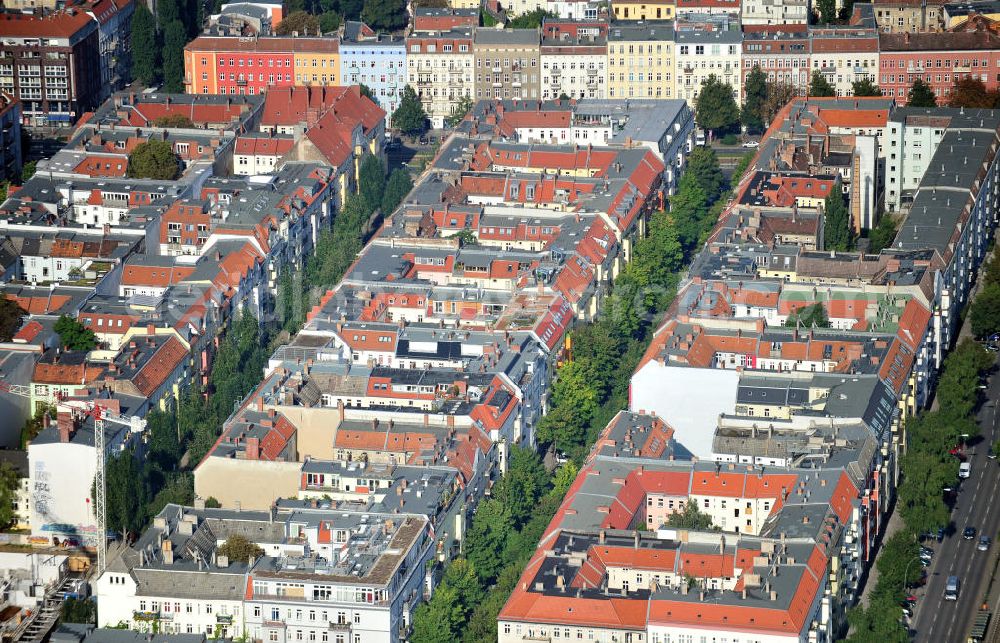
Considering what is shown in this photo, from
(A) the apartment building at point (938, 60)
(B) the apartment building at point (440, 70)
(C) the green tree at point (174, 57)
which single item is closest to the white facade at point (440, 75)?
(B) the apartment building at point (440, 70)

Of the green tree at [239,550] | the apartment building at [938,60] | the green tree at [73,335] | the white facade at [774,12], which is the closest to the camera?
the green tree at [239,550]

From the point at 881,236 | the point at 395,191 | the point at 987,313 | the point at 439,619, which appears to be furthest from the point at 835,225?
the point at 439,619

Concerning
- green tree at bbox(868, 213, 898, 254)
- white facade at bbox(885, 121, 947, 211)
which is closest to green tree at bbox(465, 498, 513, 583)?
green tree at bbox(868, 213, 898, 254)

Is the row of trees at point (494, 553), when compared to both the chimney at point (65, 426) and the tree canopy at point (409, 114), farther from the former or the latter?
the tree canopy at point (409, 114)

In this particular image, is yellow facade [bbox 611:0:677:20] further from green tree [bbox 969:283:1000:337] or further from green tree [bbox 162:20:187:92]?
green tree [bbox 969:283:1000:337]

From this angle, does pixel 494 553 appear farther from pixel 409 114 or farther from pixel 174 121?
pixel 409 114

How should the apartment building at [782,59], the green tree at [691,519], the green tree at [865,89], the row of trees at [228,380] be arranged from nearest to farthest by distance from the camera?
the green tree at [691,519]
the row of trees at [228,380]
the green tree at [865,89]
the apartment building at [782,59]
